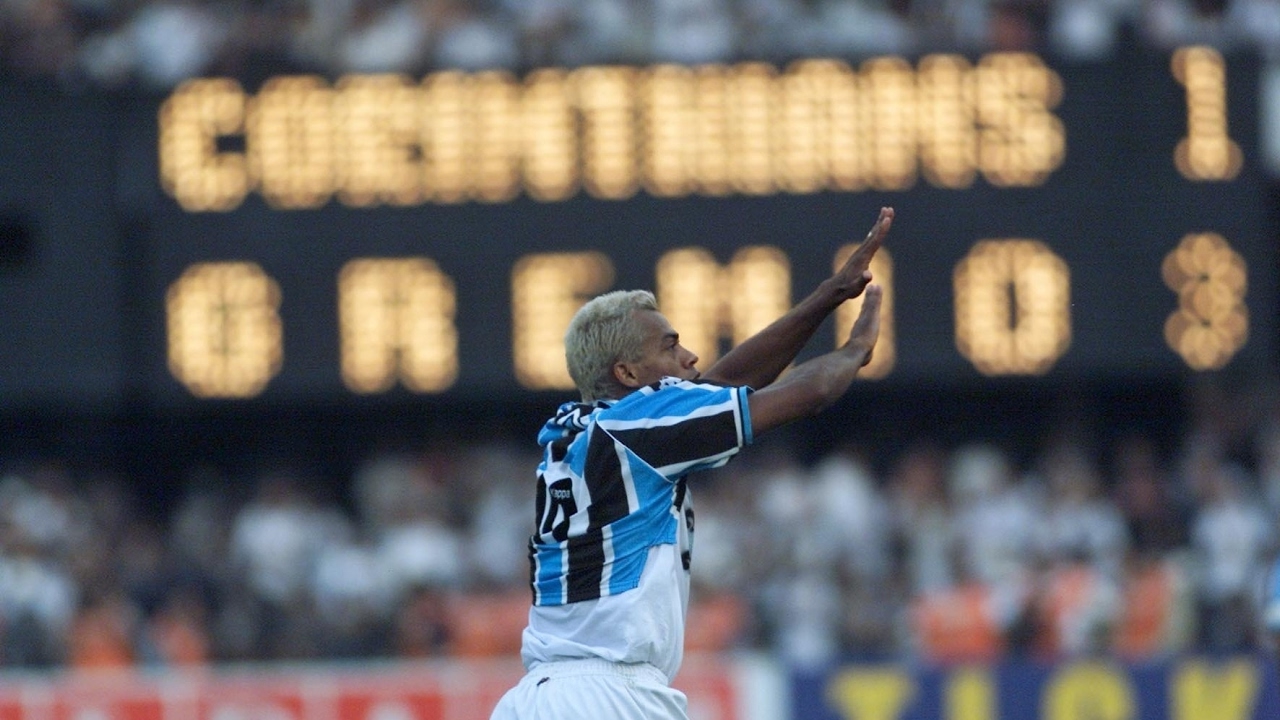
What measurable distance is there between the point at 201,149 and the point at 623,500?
7628 mm

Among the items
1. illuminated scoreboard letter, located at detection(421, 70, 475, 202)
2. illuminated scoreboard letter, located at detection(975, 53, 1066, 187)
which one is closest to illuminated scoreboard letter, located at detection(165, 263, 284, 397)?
illuminated scoreboard letter, located at detection(421, 70, 475, 202)

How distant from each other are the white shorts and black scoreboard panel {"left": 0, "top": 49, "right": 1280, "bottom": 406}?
6.57 metres


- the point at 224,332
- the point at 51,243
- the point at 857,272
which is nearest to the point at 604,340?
the point at 857,272

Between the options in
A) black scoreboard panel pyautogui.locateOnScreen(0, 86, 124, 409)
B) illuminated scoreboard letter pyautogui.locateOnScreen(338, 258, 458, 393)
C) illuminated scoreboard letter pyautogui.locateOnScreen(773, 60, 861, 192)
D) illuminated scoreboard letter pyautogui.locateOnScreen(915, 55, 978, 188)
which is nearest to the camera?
illuminated scoreboard letter pyautogui.locateOnScreen(915, 55, 978, 188)

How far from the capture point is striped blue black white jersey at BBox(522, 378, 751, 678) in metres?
5.49

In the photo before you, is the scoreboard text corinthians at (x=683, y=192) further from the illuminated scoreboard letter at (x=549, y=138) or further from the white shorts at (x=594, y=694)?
the white shorts at (x=594, y=694)

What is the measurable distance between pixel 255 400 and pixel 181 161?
1.32 m

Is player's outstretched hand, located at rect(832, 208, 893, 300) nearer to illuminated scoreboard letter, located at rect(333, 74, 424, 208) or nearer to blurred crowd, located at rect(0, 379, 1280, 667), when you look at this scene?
blurred crowd, located at rect(0, 379, 1280, 667)

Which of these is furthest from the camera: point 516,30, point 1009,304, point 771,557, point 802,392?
point 516,30

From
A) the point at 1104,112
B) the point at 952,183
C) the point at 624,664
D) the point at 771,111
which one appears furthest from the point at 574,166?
the point at 624,664

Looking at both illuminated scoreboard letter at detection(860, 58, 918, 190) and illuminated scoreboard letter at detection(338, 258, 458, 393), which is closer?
illuminated scoreboard letter at detection(860, 58, 918, 190)

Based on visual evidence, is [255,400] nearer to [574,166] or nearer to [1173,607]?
[574,166]

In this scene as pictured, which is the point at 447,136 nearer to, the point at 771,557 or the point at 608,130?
the point at 608,130

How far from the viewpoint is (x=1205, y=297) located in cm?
1252
